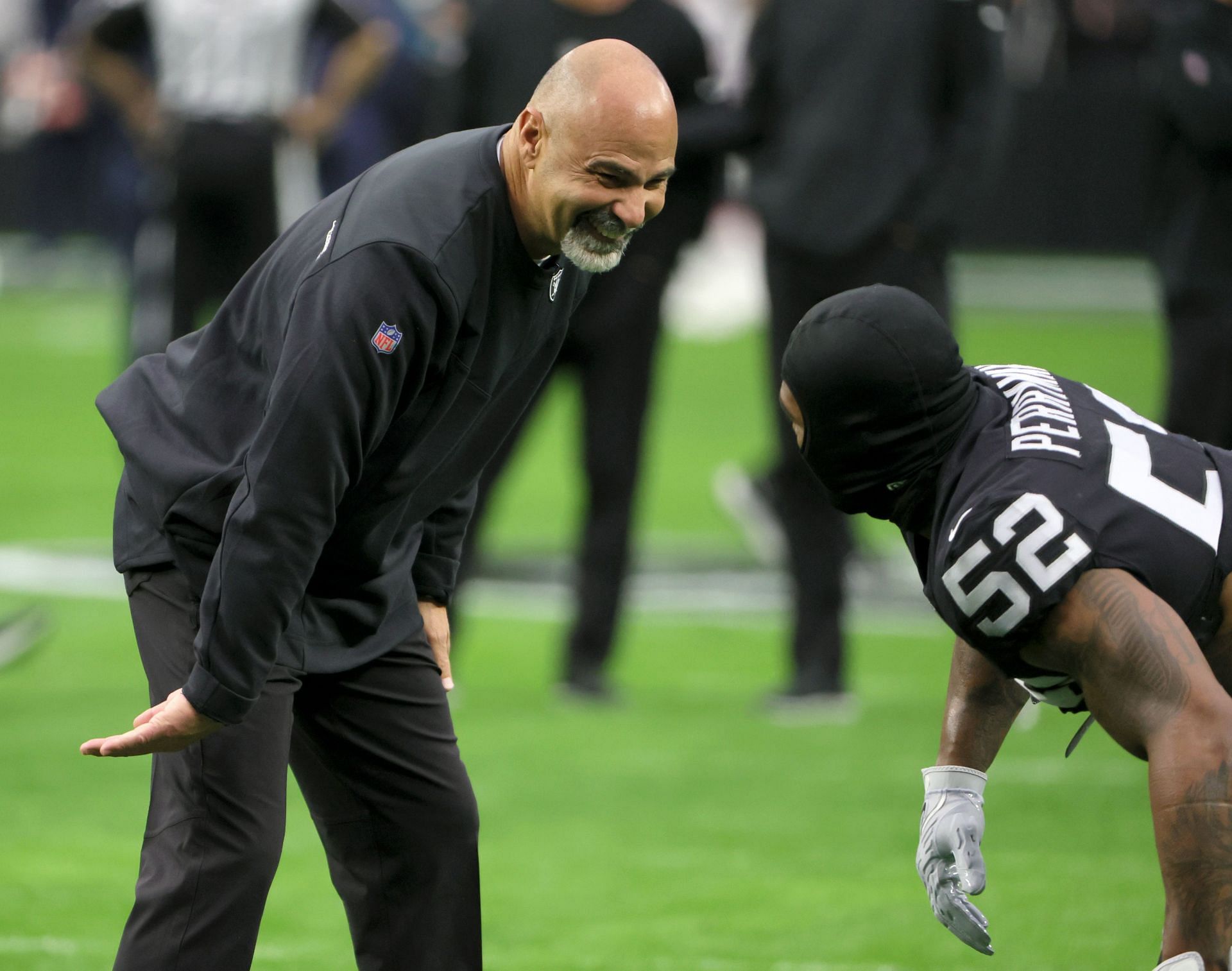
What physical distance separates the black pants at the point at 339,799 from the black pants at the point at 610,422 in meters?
3.82

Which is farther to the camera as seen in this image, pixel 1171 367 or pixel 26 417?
pixel 26 417

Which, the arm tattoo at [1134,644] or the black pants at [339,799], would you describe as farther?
the black pants at [339,799]

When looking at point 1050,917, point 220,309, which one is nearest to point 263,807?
point 220,309

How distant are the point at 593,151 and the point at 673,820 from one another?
340 centimetres

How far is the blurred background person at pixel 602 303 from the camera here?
7977 millimetres

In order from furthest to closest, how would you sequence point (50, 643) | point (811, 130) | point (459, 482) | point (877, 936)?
point (50, 643) < point (811, 130) < point (877, 936) < point (459, 482)

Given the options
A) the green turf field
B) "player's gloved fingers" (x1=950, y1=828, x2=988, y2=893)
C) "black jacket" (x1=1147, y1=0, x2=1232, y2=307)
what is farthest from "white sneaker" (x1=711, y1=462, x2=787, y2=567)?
"player's gloved fingers" (x1=950, y1=828, x2=988, y2=893)

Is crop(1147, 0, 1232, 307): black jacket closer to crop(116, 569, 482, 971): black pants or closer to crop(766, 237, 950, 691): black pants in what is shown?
crop(766, 237, 950, 691): black pants

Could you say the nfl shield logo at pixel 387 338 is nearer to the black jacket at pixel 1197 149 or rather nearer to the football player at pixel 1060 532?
the football player at pixel 1060 532

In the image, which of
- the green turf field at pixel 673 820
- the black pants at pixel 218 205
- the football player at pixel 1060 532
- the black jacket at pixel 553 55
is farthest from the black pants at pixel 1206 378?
the black pants at pixel 218 205

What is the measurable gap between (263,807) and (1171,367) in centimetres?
528

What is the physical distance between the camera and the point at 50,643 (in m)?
9.04

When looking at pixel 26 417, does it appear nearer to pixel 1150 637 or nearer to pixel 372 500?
pixel 372 500

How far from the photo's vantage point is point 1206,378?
799 centimetres
